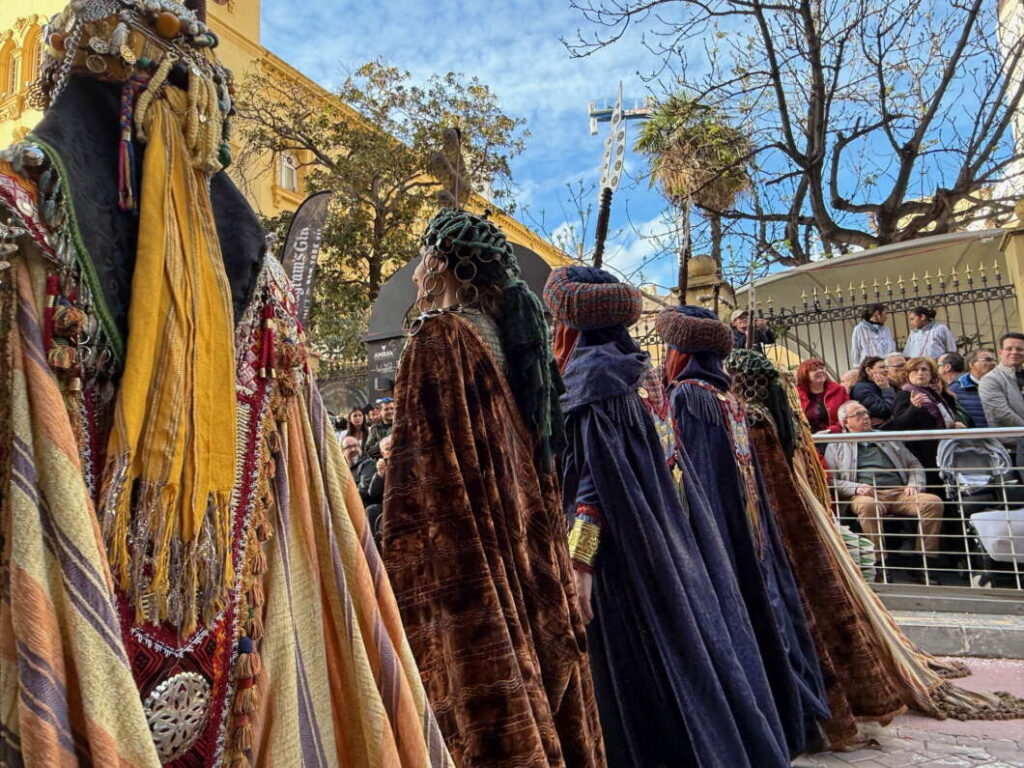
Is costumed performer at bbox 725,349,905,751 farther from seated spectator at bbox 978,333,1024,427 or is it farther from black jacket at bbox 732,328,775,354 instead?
seated spectator at bbox 978,333,1024,427

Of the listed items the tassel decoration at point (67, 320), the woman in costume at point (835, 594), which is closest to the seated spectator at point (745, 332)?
the woman in costume at point (835, 594)

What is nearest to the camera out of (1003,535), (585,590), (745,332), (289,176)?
(585,590)

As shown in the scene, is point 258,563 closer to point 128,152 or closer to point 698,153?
point 128,152

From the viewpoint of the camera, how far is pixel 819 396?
294 inches

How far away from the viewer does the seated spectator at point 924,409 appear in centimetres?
666

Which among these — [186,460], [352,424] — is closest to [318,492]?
[186,460]

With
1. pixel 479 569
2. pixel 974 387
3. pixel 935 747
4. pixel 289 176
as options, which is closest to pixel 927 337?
pixel 974 387

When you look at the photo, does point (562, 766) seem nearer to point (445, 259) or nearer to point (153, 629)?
point (153, 629)

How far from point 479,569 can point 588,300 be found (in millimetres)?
1537

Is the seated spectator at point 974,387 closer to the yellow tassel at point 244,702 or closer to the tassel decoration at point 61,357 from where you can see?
A: the yellow tassel at point 244,702

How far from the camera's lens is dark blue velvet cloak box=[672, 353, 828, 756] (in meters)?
3.52

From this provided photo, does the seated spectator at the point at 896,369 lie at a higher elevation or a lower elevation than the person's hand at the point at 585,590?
higher

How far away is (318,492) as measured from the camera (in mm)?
1630

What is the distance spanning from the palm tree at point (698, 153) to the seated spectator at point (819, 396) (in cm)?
532
